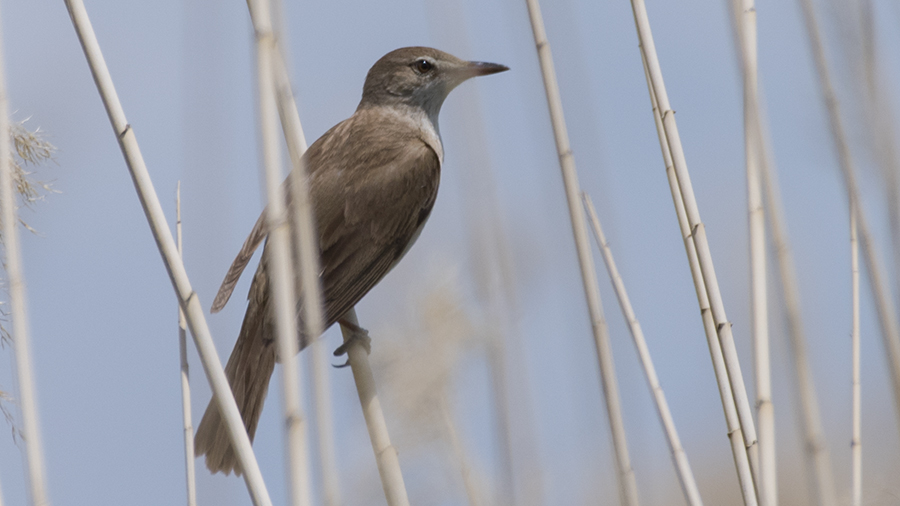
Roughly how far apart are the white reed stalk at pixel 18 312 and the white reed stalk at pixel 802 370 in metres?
1.13

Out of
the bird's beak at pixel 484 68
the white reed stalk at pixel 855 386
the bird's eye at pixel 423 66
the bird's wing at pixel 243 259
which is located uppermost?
the bird's eye at pixel 423 66

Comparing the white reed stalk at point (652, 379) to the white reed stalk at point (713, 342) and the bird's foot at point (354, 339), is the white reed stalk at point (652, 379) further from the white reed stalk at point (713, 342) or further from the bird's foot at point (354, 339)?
the bird's foot at point (354, 339)

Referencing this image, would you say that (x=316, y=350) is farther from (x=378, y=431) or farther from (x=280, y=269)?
(x=378, y=431)

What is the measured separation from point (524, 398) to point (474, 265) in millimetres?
268

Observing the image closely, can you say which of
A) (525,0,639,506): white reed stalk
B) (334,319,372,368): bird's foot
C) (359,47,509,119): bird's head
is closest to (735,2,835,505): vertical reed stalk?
(525,0,639,506): white reed stalk

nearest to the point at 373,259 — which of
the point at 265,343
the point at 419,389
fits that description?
the point at 265,343

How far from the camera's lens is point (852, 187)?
1384 millimetres

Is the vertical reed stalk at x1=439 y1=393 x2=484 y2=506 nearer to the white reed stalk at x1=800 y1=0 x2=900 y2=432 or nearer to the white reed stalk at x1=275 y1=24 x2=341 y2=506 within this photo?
the white reed stalk at x1=275 y1=24 x2=341 y2=506

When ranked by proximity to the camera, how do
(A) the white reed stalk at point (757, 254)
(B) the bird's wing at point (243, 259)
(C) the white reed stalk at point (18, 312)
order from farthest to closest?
(B) the bird's wing at point (243, 259), (A) the white reed stalk at point (757, 254), (C) the white reed stalk at point (18, 312)

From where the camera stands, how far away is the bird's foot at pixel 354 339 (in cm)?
182

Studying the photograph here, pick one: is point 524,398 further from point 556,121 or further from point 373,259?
point 373,259

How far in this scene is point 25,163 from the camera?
74.0 inches

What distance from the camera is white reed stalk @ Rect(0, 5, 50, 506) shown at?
4.07ft

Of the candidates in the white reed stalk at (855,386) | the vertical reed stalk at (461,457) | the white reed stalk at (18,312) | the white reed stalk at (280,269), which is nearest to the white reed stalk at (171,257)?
the white reed stalk at (280,269)
